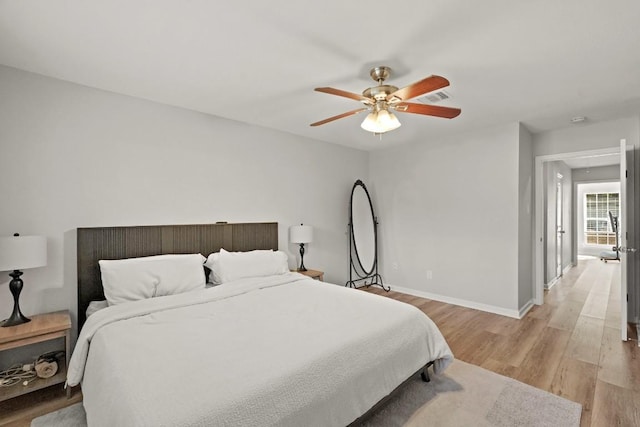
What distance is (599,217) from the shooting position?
8.85 metres

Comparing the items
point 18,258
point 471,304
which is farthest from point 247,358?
point 471,304

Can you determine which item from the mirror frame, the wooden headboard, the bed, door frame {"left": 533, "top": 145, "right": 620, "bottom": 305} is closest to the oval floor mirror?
the mirror frame

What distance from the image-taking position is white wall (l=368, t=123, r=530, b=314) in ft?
12.4

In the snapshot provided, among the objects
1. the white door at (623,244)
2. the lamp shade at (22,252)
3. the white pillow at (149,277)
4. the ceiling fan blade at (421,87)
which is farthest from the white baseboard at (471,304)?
the lamp shade at (22,252)

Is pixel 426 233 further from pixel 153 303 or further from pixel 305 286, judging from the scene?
pixel 153 303

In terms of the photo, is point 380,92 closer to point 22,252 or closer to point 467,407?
point 467,407

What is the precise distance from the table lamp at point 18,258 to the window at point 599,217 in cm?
1201

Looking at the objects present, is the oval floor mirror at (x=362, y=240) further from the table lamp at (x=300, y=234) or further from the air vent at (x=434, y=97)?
the air vent at (x=434, y=97)

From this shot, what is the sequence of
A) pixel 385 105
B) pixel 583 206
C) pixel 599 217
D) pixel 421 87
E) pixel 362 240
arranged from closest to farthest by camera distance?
1. pixel 421 87
2. pixel 385 105
3. pixel 362 240
4. pixel 599 217
5. pixel 583 206

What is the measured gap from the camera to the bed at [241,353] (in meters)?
1.25

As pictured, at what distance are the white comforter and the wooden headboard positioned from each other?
68cm

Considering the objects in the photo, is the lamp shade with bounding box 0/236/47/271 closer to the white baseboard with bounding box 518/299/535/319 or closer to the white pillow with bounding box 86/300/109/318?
the white pillow with bounding box 86/300/109/318

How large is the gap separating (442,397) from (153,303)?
89.7 inches

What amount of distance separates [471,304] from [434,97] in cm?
286
